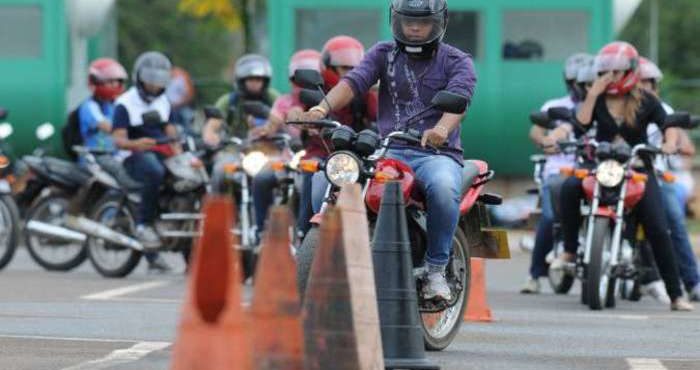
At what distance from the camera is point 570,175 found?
14.9m

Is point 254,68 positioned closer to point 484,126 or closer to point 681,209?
point 681,209

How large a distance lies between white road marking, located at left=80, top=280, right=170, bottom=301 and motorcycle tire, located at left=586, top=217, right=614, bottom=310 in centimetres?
310

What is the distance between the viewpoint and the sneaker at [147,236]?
17.3 meters

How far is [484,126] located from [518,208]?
118cm

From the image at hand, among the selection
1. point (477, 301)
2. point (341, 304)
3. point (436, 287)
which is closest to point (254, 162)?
point (477, 301)

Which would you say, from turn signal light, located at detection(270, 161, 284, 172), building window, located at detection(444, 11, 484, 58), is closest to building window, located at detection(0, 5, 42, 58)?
building window, located at detection(444, 11, 484, 58)

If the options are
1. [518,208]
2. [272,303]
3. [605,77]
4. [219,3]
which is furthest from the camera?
[219,3]

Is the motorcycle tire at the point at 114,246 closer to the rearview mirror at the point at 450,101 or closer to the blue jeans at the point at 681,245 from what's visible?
the blue jeans at the point at 681,245

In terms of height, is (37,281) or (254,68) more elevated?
(254,68)

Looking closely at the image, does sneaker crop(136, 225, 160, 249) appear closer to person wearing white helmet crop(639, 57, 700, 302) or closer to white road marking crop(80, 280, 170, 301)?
white road marking crop(80, 280, 170, 301)

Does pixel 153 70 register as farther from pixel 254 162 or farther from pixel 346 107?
pixel 346 107

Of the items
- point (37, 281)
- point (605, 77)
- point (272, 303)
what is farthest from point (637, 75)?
point (272, 303)

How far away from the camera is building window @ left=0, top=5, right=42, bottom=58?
83.8ft

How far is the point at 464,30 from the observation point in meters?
25.2
